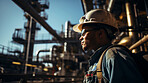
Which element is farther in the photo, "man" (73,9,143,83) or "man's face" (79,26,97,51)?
"man's face" (79,26,97,51)

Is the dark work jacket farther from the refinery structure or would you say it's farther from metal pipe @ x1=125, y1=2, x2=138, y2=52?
metal pipe @ x1=125, y1=2, x2=138, y2=52

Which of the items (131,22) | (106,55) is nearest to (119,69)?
(106,55)

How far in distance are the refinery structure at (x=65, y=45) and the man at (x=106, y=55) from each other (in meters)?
0.53

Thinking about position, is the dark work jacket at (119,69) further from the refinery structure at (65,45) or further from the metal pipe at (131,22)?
the metal pipe at (131,22)

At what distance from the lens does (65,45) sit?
12.1 metres

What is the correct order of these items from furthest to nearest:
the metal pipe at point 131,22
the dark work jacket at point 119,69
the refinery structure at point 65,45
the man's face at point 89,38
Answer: the metal pipe at point 131,22 → the refinery structure at point 65,45 → the man's face at point 89,38 → the dark work jacket at point 119,69

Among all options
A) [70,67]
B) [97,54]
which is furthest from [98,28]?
[70,67]

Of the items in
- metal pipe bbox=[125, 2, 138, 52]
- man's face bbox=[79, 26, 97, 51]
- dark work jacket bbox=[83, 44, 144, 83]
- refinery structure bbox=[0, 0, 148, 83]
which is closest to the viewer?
dark work jacket bbox=[83, 44, 144, 83]

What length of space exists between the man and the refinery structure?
0.53m

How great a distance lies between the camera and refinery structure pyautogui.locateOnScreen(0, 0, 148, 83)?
291 cm

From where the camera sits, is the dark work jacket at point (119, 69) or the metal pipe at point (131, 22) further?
the metal pipe at point (131, 22)

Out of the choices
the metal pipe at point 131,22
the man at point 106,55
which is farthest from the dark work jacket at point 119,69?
the metal pipe at point 131,22

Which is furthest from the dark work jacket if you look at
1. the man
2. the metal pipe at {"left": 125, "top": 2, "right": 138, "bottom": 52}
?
the metal pipe at {"left": 125, "top": 2, "right": 138, "bottom": 52}

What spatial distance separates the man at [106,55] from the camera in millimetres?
855
